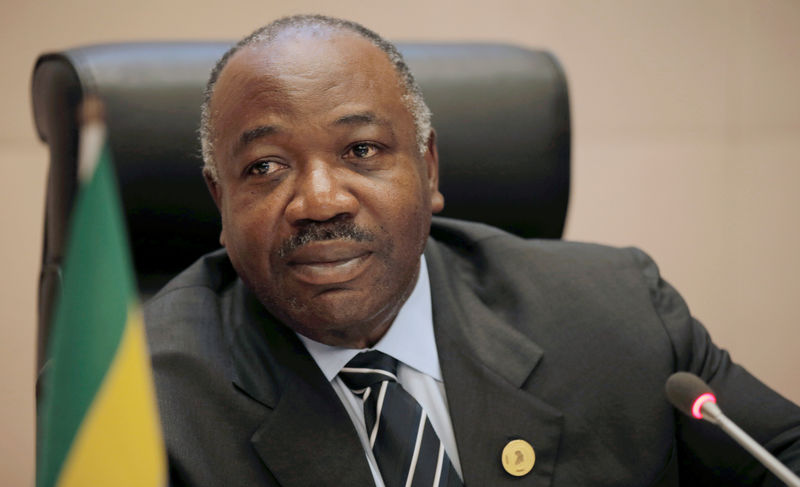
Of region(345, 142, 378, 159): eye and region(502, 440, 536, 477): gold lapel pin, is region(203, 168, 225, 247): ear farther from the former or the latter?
region(502, 440, 536, 477): gold lapel pin

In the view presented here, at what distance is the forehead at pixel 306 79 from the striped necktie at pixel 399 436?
394 mm

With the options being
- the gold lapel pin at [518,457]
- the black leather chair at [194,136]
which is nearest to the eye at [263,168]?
the black leather chair at [194,136]

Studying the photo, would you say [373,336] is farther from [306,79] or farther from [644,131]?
[644,131]

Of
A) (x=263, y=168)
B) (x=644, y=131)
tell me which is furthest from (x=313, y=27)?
(x=644, y=131)

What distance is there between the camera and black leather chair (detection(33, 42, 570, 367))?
1313 millimetres

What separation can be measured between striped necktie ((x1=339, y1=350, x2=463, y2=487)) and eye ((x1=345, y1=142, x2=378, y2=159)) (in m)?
0.31

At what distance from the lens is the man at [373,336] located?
1.12 m

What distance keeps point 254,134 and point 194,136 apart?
0.86ft

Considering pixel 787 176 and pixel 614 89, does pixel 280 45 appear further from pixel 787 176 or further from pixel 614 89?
pixel 787 176

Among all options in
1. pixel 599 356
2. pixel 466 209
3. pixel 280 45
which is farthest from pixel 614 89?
pixel 280 45

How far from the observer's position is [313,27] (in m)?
1.18

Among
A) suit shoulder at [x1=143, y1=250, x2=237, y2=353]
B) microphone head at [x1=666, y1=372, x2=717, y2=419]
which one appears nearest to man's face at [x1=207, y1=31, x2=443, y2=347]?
suit shoulder at [x1=143, y1=250, x2=237, y2=353]

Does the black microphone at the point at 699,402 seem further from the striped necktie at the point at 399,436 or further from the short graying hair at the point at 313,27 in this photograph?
→ the short graying hair at the point at 313,27

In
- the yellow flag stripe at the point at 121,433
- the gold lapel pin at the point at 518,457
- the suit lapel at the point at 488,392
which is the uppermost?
the yellow flag stripe at the point at 121,433
